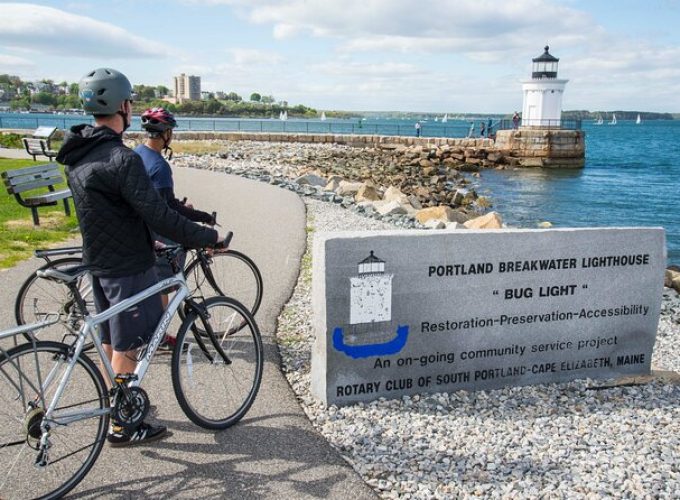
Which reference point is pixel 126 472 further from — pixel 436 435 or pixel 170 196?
pixel 170 196

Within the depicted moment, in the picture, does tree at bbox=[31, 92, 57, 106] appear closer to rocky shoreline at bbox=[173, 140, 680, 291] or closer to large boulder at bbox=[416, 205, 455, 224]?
rocky shoreline at bbox=[173, 140, 680, 291]

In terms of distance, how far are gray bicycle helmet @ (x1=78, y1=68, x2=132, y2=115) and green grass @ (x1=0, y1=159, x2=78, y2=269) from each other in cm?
567

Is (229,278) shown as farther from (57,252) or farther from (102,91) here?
(102,91)

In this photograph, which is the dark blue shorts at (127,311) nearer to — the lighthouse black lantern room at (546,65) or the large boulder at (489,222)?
the large boulder at (489,222)

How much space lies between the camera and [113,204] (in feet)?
12.6

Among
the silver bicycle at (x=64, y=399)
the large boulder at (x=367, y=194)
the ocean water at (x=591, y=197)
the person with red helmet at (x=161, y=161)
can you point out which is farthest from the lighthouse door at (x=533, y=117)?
the silver bicycle at (x=64, y=399)

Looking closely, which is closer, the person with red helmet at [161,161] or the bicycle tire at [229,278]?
the person with red helmet at [161,161]

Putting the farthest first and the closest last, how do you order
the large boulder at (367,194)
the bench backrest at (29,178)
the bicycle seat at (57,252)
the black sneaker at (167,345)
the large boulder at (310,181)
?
the large boulder at (310,181) < the large boulder at (367,194) < the bench backrest at (29,178) < the black sneaker at (167,345) < the bicycle seat at (57,252)

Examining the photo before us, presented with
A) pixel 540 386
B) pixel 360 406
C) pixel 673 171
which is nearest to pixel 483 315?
pixel 540 386

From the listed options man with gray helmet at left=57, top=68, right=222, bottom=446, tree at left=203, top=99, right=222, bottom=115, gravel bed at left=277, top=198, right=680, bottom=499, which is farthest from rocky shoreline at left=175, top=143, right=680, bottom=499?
tree at left=203, top=99, right=222, bottom=115

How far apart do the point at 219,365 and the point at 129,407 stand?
33.7 inches

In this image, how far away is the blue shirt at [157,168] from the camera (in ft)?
17.6

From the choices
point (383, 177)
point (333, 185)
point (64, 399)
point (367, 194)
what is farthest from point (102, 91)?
point (383, 177)

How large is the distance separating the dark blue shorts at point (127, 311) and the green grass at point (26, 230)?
5.36 m
